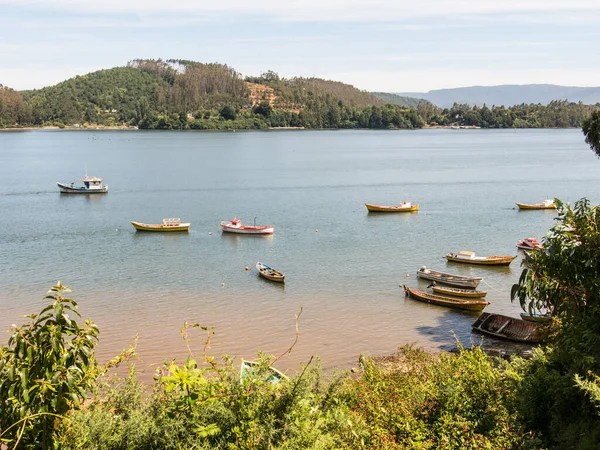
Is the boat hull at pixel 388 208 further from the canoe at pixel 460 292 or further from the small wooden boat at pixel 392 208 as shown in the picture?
the canoe at pixel 460 292

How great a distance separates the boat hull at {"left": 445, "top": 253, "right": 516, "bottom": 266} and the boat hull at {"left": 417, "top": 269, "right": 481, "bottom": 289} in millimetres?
3662

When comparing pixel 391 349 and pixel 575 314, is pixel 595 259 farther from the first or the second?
pixel 391 349

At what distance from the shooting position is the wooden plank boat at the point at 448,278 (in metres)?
31.4

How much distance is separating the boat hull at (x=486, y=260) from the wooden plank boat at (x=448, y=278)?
3.66 meters

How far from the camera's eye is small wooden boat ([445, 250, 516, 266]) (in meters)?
36.8

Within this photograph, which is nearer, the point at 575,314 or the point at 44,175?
the point at 575,314

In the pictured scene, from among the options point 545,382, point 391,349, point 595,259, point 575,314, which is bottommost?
point 391,349

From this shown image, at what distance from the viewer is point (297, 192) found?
6981 cm

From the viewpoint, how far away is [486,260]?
37125 mm

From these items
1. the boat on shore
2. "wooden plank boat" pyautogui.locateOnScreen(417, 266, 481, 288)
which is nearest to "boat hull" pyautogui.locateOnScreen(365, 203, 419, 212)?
"wooden plank boat" pyautogui.locateOnScreen(417, 266, 481, 288)

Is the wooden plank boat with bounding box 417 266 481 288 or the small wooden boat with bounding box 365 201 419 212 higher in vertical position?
the small wooden boat with bounding box 365 201 419 212

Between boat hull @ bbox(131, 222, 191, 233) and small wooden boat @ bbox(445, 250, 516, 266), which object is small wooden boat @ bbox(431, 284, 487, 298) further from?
boat hull @ bbox(131, 222, 191, 233)

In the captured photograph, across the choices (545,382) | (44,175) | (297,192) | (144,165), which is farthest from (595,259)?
(144,165)

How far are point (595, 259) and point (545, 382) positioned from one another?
106 inches
